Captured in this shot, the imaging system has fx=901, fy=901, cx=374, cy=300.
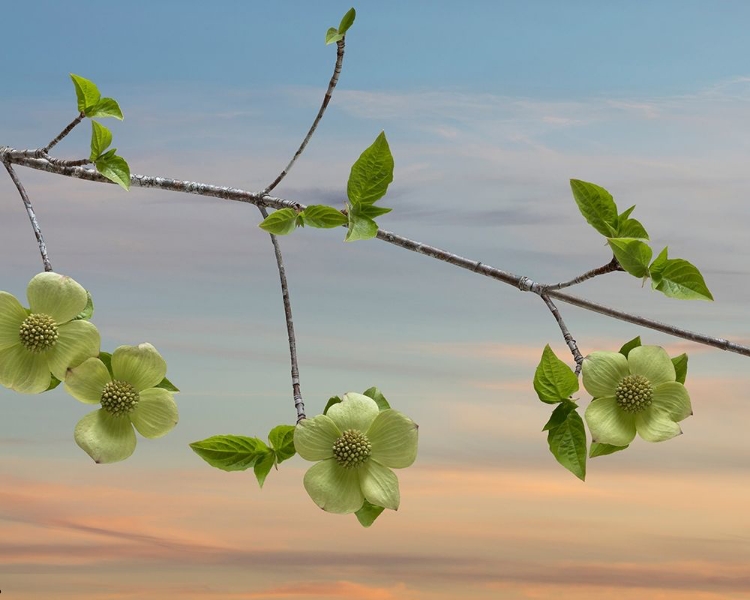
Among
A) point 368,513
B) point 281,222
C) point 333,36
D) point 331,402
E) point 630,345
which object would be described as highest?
point 333,36

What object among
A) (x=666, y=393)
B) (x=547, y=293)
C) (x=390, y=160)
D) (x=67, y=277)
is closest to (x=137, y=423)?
(x=67, y=277)

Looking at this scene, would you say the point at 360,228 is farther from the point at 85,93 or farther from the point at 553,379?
the point at 85,93

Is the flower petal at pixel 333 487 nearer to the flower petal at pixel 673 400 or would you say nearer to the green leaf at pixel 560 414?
the green leaf at pixel 560 414

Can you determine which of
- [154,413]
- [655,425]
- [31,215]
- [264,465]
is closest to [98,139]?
[31,215]

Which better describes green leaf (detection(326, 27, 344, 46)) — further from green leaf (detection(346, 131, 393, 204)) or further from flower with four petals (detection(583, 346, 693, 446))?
flower with four petals (detection(583, 346, 693, 446))

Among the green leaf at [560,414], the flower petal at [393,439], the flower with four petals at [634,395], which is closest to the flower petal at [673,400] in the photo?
the flower with four petals at [634,395]

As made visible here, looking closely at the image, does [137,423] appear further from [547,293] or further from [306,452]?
[547,293]
